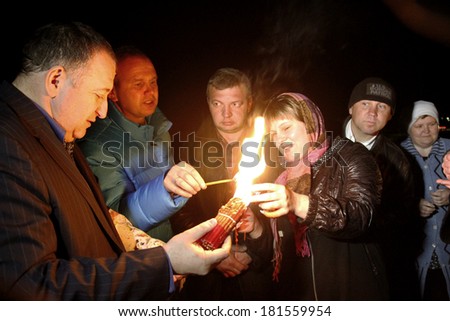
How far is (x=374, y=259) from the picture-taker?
2818 millimetres

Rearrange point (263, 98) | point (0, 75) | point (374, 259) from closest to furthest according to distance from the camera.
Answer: point (374, 259) < point (0, 75) < point (263, 98)

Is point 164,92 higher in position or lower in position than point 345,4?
lower

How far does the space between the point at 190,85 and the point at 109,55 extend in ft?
10.3

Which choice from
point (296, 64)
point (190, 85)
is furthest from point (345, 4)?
point (190, 85)

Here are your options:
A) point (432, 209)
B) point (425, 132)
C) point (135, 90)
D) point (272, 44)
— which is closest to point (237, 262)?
point (135, 90)

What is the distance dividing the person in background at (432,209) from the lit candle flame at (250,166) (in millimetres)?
2515

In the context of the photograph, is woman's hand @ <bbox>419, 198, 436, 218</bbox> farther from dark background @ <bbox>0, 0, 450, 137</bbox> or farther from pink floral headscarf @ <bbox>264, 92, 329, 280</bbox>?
pink floral headscarf @ <bbox>264, 92, 329, 280</bbox>

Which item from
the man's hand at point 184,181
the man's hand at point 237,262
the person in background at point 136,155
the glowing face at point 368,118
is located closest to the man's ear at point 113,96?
the person in background at point 136,155

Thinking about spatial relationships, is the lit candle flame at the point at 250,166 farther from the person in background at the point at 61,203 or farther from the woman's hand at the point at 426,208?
the woman's hand at the point at 426,208

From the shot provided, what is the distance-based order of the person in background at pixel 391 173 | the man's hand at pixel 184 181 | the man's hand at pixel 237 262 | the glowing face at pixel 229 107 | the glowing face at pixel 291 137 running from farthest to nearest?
the glowing face at pixel 229 107 < the person in background at pixel 391 173 < the man's hand at pixel 237 262 < the glowing face at pixel 291 137 < the man's hand at pixel 184 181

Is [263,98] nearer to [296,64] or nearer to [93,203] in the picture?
[296,64]

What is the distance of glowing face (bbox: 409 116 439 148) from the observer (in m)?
4.34

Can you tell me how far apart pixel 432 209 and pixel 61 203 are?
411cm

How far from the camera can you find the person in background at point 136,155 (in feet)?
9.14
